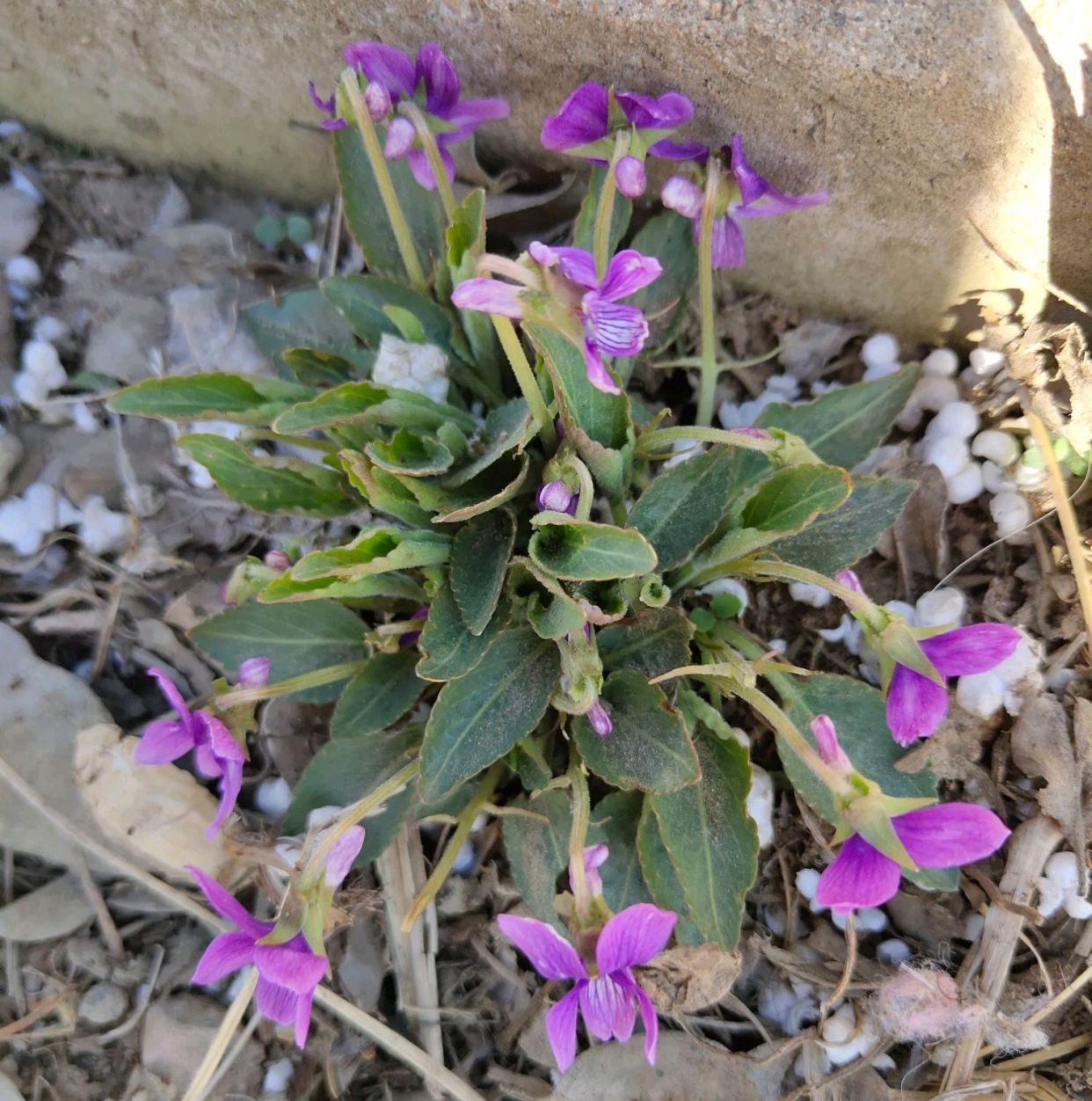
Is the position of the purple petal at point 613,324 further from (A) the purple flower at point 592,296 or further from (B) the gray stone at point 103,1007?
(B) the gray stone at point 103,1007

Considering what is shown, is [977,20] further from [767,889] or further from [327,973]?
[327,973]

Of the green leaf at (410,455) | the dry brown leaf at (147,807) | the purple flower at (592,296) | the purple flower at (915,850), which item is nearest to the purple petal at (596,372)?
the purple flower at (592,296)

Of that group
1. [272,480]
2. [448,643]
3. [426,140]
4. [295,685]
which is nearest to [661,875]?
[448,643]

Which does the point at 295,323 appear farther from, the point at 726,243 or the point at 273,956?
the point at 273,956

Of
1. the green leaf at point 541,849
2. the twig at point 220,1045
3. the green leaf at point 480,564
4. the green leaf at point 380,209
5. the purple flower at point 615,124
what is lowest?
the twig at point 220,1045

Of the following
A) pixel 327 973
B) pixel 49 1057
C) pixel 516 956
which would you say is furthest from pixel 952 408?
pixel 49 1057
